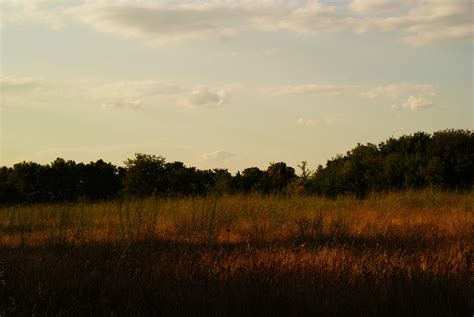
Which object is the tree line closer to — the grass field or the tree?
the tree

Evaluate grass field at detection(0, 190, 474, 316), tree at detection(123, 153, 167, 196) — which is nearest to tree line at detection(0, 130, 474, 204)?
tree at detection(123, 153, 167, 196)

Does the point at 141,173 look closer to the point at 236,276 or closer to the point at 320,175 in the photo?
the point at 320,175

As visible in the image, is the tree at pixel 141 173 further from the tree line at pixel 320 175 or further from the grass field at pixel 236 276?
the grass field at pixel 236 276

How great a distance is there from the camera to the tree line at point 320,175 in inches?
924

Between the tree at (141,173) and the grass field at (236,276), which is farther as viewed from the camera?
the tree at (141,173)

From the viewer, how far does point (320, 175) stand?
26516 millimetres

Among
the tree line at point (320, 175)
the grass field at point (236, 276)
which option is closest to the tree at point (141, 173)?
the tree line at point (320, 175)

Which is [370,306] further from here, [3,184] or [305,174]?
[3,184]

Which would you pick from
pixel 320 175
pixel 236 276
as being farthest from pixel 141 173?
pixel 236 276

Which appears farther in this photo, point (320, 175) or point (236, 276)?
point (320, 175)

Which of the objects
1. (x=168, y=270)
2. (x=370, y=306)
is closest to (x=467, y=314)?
(x=370, y=306)

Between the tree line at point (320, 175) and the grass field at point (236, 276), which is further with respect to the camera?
the tree line at point (320, 175)

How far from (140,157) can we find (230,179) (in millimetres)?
5658

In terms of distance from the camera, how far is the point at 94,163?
109 feet
